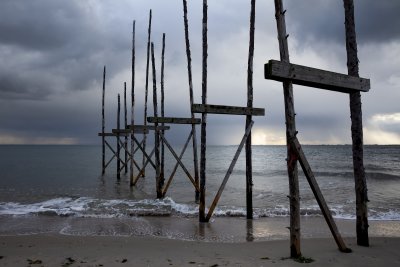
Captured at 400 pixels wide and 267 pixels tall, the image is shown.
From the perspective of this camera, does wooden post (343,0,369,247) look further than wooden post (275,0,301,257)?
Yes

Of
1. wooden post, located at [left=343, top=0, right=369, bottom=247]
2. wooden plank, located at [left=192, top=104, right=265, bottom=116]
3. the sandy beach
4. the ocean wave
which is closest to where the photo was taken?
the sandy beach

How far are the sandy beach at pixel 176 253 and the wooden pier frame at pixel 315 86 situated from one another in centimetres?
40

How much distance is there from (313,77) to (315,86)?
430 mm

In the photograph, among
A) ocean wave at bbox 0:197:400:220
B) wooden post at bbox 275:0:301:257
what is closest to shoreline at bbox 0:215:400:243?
ocean wave at bbox 0:197:400:220

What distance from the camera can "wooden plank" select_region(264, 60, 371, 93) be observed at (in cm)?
505

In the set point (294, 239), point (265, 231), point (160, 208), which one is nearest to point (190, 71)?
point (160, 208)

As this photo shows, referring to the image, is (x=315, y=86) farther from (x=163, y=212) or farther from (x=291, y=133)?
(x=163, y=212)

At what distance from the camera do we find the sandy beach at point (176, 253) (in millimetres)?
5668

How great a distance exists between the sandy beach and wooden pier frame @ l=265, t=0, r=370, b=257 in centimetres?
40

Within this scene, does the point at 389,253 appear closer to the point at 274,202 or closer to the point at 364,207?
the point at 364,207

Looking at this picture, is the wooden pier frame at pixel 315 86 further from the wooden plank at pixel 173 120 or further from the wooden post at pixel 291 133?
the wooden plank at pixel 173 120

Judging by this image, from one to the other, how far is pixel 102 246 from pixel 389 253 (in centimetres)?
556

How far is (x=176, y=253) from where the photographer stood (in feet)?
20.9

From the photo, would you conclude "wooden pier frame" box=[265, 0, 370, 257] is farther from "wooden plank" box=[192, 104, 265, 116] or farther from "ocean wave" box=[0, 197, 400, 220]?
"ocean wave" box=[0, 197, 400, 220]
